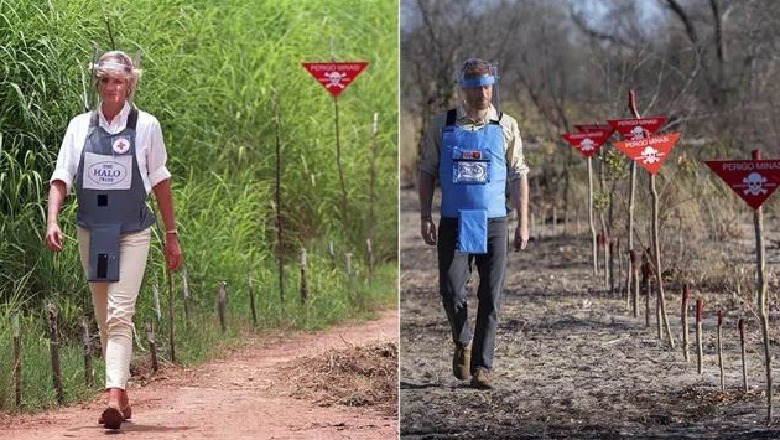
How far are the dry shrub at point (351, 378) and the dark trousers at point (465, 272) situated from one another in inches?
42.0

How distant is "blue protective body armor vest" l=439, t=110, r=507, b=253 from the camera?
4.54m

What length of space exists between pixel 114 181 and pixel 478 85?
104 centimetres

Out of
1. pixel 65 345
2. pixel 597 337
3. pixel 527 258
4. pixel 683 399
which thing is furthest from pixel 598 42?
pixel 65 345

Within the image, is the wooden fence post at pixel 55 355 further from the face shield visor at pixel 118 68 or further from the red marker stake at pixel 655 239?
the red marker stake at pixel 655 239

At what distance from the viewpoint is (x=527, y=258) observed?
7.59 m

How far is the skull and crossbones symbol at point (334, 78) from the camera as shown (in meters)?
6.96

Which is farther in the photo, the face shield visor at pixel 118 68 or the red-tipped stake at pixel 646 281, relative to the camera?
the red-tipped stake at pixel 646 281

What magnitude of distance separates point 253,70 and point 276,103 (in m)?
0.20

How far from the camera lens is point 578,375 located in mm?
5969

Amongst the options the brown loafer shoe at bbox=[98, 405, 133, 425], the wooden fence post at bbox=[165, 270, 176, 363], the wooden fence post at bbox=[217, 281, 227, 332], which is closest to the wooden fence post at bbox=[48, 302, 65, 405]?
the brown loafer shoe at bbox=[98, 405, 133, 425]

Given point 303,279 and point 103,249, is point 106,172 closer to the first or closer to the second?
point 103,249

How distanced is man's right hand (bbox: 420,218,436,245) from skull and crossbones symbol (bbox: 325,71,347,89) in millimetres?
2444

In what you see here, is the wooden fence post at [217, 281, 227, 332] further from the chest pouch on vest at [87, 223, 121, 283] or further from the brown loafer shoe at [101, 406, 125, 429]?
the chest pouch on vest at [87, 223, 121, 283]

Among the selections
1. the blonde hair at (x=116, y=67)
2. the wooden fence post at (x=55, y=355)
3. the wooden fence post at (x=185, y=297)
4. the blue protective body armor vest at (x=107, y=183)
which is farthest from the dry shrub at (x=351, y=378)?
the blonde hair at (x=116, y=67)
